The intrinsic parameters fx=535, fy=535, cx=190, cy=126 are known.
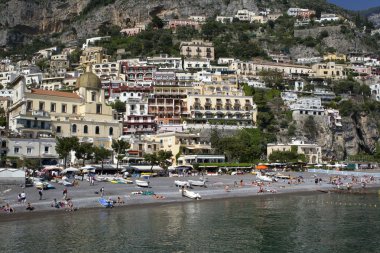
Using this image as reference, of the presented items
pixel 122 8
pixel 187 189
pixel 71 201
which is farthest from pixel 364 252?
pixel 122 8

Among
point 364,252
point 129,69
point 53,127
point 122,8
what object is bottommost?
point 364,252

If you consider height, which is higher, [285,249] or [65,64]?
[65,64]

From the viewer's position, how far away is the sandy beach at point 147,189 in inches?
1667

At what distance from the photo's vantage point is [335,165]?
88.8m

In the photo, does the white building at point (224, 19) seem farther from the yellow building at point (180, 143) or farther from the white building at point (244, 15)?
the yellow building at point (180, 143)

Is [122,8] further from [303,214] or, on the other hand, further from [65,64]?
[303,214]

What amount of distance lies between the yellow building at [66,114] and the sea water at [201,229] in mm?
27642

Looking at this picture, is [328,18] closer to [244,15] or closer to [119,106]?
[244,15]

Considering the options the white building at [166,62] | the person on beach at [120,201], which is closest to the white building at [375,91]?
the white building at [166,62]

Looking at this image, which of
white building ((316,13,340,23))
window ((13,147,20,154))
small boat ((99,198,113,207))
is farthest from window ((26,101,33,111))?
white building ((316,13,340,23))

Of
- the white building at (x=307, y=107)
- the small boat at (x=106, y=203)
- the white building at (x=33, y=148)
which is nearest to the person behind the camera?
the small boat at (x=106, y=203)

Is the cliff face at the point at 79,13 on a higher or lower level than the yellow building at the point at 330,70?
higher

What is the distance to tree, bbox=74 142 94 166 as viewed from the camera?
6169 cm

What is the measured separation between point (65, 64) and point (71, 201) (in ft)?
338
